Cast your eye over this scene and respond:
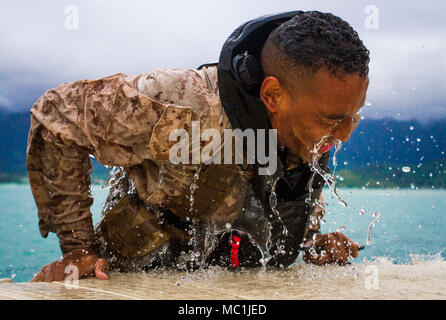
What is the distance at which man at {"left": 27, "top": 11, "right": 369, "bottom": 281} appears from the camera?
181cm

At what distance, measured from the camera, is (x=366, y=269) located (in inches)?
93.5

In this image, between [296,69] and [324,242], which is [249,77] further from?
[324,242]

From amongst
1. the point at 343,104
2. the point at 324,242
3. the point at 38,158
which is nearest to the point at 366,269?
the point at 324,242

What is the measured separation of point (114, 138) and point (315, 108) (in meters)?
0.82

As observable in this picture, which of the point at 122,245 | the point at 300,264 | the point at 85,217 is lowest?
the point at 300,264

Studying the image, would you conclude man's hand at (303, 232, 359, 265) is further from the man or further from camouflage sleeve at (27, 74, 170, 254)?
camouflage sleeve at (27, 74, 170, 254)

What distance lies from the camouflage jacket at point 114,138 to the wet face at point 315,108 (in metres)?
0.22

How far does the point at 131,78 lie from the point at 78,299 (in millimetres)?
931

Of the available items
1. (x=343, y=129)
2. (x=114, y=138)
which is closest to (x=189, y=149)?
(x=114, y=138)

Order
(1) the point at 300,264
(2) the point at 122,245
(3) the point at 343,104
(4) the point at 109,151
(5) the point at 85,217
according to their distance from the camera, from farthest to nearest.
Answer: (1) the point at 300,264 < (2) the point at 122,245 < (5) the point at 85,217 < (4) the point at 109,151 < (3) the point at 343,104

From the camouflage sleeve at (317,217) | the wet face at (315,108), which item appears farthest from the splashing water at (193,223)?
the camouflage sleeve at (317,217)

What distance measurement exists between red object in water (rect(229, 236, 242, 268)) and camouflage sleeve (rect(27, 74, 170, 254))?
681mm

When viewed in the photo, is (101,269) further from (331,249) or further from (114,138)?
(331,249)

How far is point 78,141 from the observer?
78.7 inches
